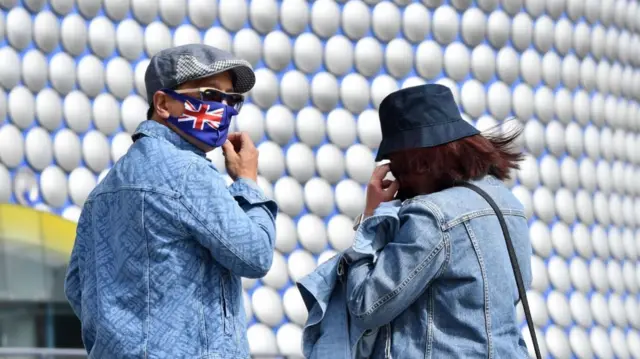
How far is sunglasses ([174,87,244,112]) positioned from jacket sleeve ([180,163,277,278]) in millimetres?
183

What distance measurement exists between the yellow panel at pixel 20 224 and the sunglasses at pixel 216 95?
485cm

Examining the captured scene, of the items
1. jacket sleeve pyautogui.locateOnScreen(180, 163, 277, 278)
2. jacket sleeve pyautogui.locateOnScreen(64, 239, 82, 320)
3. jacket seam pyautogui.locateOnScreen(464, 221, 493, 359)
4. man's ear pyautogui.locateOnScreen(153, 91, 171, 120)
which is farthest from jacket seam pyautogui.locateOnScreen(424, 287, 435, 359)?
jacket sleeve pyautogui.locateOnScreen(64, 239, 82, 320)

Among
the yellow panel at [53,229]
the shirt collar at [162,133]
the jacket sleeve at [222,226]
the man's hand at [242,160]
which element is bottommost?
the yellow panel at [53,229]

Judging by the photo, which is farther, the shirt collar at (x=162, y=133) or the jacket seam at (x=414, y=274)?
the shirt collar at (x=162, y=133)

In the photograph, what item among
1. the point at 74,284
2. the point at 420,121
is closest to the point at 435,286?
the point at 420,121

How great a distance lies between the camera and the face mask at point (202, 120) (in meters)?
2.43

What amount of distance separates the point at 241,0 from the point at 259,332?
2.34 m

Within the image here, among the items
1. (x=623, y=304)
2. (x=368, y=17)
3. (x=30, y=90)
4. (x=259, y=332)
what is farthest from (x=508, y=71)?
(x=30, y=90)

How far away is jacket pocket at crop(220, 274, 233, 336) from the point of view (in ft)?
7.64

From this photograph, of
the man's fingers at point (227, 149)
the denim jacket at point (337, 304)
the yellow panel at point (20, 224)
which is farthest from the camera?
the yellow panel at point (20, 224)

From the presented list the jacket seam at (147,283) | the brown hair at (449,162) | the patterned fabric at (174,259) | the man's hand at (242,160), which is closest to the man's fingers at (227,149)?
the man's hand at (242,160)

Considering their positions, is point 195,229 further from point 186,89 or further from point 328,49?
point 328,49

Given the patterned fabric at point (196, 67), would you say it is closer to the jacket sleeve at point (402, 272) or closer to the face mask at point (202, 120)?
the face mask at point (202, 120)

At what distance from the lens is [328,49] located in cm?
815
